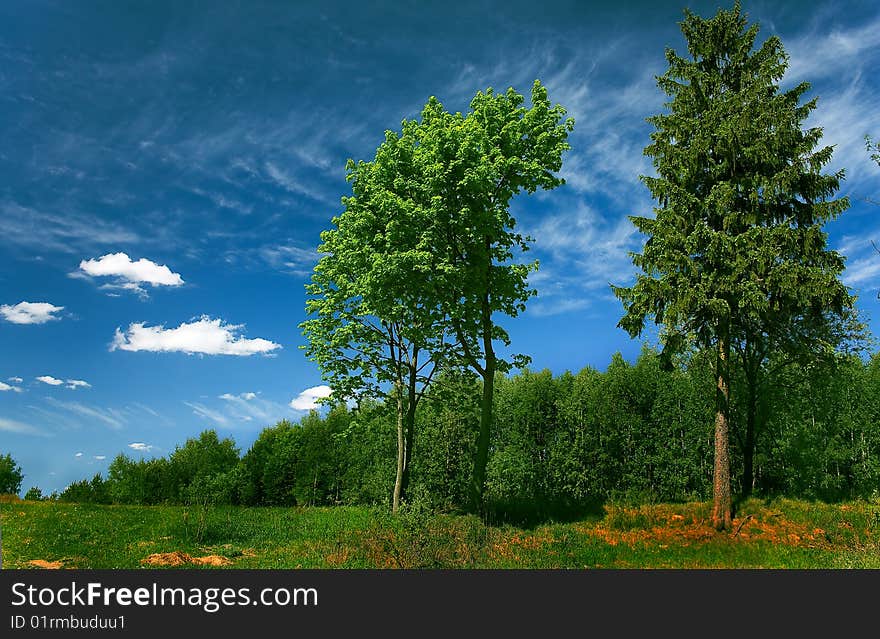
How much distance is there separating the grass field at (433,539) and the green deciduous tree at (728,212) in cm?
198

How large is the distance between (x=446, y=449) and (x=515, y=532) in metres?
11.8

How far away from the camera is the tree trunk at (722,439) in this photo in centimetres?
1827

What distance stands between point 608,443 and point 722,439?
262 inches

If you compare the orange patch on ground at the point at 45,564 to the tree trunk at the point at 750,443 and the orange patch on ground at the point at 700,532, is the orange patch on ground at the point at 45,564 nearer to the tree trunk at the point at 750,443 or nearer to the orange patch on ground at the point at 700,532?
the orange patch on ground at the point at 700,532

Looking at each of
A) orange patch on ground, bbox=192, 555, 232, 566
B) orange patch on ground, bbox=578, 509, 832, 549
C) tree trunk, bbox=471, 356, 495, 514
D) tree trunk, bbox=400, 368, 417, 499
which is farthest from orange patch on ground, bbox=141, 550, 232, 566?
orange patch on ground, bbox=578, 509, 832, 549

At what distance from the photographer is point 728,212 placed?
767 inches

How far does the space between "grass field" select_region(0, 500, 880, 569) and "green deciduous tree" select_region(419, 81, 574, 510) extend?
12.3ft

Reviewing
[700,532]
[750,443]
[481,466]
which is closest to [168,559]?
[481,466]

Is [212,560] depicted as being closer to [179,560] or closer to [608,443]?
[179,560]

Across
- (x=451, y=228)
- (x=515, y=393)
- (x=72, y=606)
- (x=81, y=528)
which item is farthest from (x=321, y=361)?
(x=72, y=606)

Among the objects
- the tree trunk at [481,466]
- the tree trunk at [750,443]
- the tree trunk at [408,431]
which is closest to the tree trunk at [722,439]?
the tree trunk at [750,443]

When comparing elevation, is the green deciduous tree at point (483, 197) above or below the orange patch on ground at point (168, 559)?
above

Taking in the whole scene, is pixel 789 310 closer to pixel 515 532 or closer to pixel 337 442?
pixel 515 532

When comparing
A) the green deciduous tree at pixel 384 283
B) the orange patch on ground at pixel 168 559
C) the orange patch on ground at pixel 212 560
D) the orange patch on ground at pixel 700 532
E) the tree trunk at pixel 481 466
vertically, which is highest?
the green deciduous tree at pixel 384 283
